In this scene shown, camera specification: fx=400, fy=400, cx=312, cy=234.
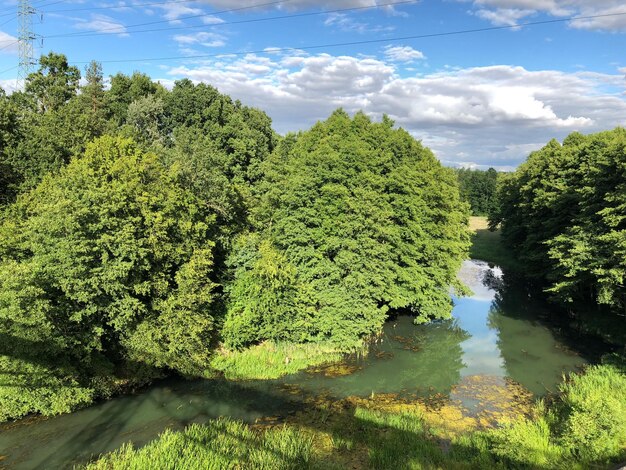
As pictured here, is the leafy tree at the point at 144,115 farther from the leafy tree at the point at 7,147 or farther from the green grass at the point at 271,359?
the green grass at the point at 271,359

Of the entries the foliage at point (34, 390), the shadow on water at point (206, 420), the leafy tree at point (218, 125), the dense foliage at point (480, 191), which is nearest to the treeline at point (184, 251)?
the foliage at point (34, 390)

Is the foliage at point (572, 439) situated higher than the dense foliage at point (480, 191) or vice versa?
the dense foliage at point (480, 191)

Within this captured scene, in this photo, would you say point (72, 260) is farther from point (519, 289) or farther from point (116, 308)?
point (519, 289)

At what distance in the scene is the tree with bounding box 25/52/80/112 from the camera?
1649 inches

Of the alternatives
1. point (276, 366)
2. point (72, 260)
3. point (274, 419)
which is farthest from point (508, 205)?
point (72, 260)

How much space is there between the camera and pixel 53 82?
43.6 metres

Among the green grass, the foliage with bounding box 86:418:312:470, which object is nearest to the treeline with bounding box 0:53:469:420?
the green grass

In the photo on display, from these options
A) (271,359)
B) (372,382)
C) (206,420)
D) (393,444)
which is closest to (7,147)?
(271,359)

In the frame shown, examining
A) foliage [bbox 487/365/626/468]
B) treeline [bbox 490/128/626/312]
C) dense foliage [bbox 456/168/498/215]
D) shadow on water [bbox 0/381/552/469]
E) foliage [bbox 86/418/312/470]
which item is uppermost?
dense foliage [bbox 456/168/498/215]

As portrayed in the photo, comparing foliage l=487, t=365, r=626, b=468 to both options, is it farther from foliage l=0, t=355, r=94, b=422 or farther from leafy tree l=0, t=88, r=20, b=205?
leafy tree l=0, t=88, r=20, b=205

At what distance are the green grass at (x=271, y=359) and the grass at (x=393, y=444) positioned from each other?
559cm

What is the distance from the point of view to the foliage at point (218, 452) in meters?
13.0

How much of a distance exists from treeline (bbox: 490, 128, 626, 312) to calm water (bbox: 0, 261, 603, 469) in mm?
4198

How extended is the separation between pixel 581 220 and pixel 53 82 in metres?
52.1
